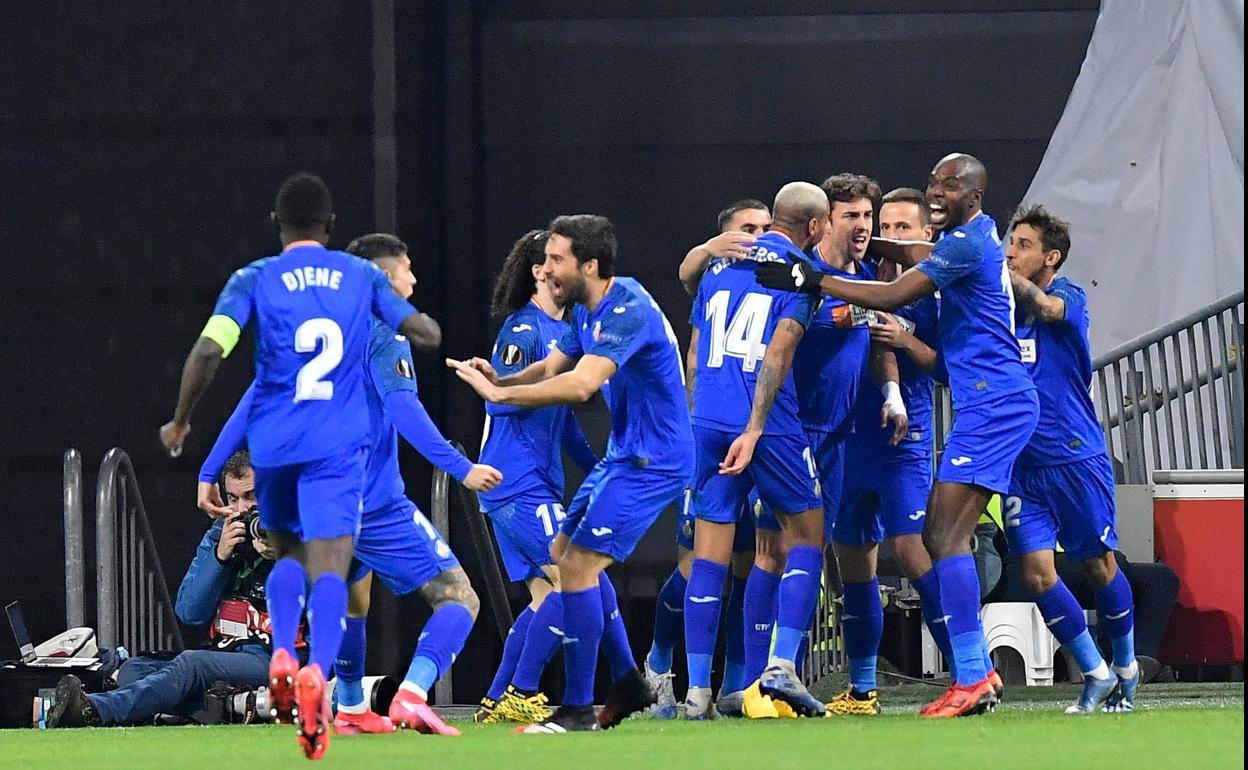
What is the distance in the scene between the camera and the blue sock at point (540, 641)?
813cm

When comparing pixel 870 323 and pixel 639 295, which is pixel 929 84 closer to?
pixel 870 323

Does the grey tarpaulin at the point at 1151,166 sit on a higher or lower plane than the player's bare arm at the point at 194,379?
higher

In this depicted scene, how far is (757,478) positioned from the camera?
7.91m

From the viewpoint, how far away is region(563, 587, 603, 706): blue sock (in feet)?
23.8

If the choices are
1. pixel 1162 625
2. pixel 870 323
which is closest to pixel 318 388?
pixel 870 323

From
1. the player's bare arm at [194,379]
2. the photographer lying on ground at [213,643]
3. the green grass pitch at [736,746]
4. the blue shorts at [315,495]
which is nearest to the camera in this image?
the green grass pitch at [736,746]

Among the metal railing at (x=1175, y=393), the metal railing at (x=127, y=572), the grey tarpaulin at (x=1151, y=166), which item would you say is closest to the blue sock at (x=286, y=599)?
the metal railing at (x=127, y=572)

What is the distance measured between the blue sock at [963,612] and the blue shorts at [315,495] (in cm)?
220

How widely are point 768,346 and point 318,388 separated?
184 cm

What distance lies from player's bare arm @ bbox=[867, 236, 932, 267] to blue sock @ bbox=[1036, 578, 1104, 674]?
1297 millimetres

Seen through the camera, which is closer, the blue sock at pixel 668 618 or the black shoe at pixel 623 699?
the black shoe at pixel 623 699

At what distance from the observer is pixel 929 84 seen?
1273 centimetres

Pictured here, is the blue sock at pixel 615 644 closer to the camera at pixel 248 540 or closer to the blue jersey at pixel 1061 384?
the blue jersey at pixel 1061 384

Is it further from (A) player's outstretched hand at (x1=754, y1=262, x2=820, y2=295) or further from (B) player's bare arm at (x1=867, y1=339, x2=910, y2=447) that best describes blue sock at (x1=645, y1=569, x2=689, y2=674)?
(A) player's outstretched hand at (x1=754, y1=262, x2=820, y2=295)
